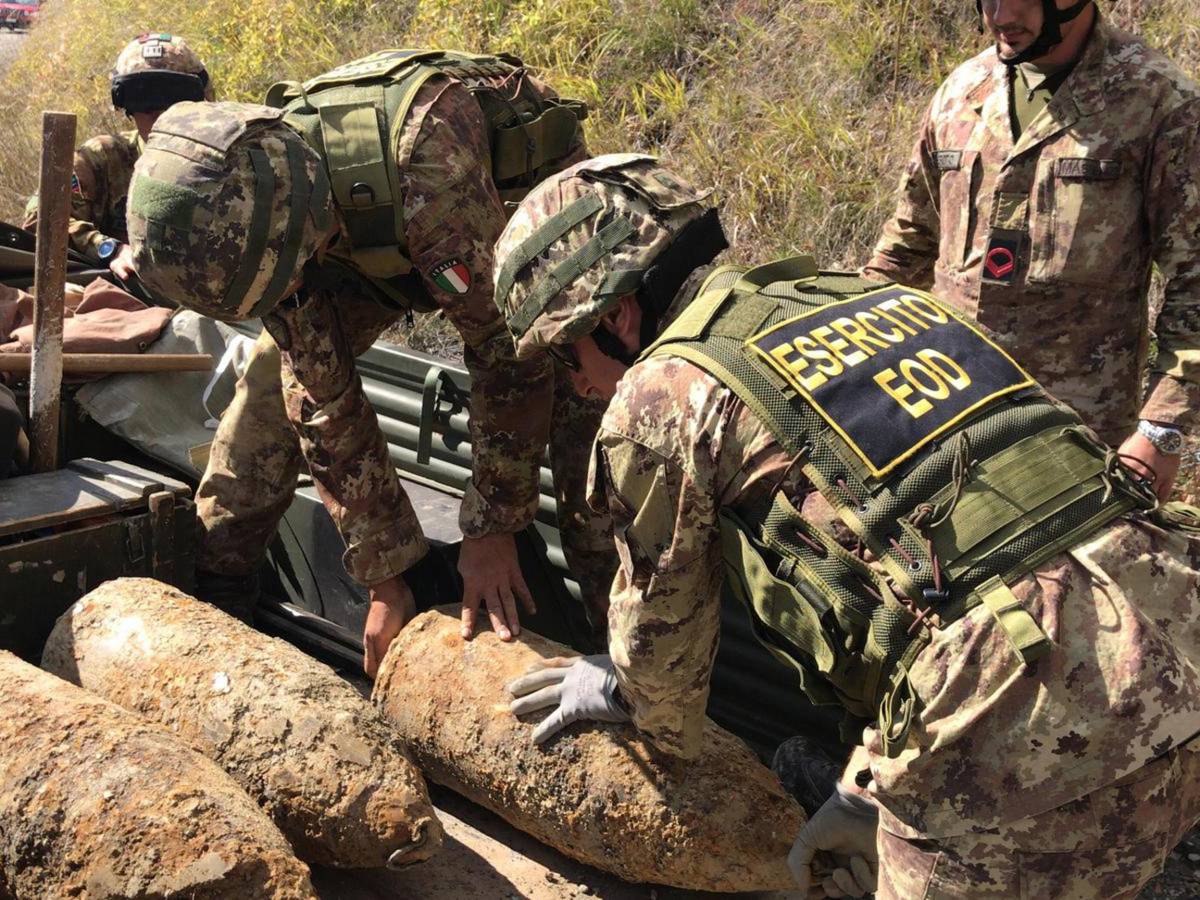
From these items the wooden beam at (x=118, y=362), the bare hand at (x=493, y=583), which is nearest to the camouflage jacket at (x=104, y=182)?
the wooden beam at (x=118, y=362)

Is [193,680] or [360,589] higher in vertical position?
[193,680]

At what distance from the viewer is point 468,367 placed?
3186 millimetres

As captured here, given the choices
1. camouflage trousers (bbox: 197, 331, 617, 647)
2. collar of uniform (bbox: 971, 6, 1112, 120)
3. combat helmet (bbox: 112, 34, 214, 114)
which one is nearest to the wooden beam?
camouflage trousers (bbox: 197, 331, 617, 647)

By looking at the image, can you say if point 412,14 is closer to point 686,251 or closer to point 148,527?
point 148,527

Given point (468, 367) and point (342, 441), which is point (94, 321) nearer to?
point (342, 441)

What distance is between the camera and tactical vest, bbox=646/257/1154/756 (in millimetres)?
1854

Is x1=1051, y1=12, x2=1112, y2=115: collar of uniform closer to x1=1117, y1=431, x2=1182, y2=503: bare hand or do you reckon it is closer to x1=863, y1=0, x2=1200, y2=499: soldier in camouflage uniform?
x1=863, y1=0, x2=1200, y2=499: soldier in camouflage uniform

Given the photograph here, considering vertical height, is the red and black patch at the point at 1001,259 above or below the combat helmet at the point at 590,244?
below

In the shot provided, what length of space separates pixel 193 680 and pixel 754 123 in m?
3.79

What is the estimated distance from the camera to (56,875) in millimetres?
2256

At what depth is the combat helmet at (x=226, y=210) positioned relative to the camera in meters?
2.83

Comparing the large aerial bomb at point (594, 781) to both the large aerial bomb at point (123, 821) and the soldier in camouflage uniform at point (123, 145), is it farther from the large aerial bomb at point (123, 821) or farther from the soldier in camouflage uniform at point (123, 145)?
the soldier in camouflage uniform at point (123, 145)

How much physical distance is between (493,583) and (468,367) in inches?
22.0

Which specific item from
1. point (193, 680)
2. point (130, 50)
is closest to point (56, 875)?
point (193, 680)
